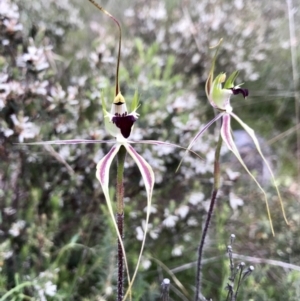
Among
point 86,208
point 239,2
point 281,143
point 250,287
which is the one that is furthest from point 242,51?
point 250,287

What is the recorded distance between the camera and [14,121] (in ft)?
3.16

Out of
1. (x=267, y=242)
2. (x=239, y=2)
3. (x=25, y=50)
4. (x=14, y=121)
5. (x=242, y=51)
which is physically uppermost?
(x=239, y=2)

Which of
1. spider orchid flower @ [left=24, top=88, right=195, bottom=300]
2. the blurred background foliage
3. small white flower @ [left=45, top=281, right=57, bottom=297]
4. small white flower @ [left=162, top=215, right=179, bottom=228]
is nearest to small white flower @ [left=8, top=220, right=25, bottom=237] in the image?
the blurred background foliage

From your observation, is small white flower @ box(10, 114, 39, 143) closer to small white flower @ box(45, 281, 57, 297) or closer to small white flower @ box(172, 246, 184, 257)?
small white flower @ box(45, 281, 57, 297)

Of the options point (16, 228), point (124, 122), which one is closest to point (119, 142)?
point (124, 122)

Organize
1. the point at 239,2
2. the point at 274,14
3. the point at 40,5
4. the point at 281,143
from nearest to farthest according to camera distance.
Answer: the point at 40,5, the point at 281,143, the point at 239,2, the point at 274,14

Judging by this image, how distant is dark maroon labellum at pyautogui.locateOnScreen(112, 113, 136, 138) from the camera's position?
579 mm

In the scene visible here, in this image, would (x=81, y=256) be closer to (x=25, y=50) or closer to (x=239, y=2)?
(x=25, y=50)

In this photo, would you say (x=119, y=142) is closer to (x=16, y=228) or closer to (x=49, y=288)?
(x=49, y=288)

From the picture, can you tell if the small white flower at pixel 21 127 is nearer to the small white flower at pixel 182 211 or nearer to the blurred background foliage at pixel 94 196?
the blurred background foliage at pixel 94 196

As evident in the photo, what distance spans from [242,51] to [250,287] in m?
1.07

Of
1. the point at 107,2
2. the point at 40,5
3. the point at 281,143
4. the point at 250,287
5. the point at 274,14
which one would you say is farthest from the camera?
the point at 107,2

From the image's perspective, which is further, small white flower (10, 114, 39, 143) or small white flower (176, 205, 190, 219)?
small white flower (176, 205, 190, 219)

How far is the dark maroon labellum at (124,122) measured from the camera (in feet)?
1.90
